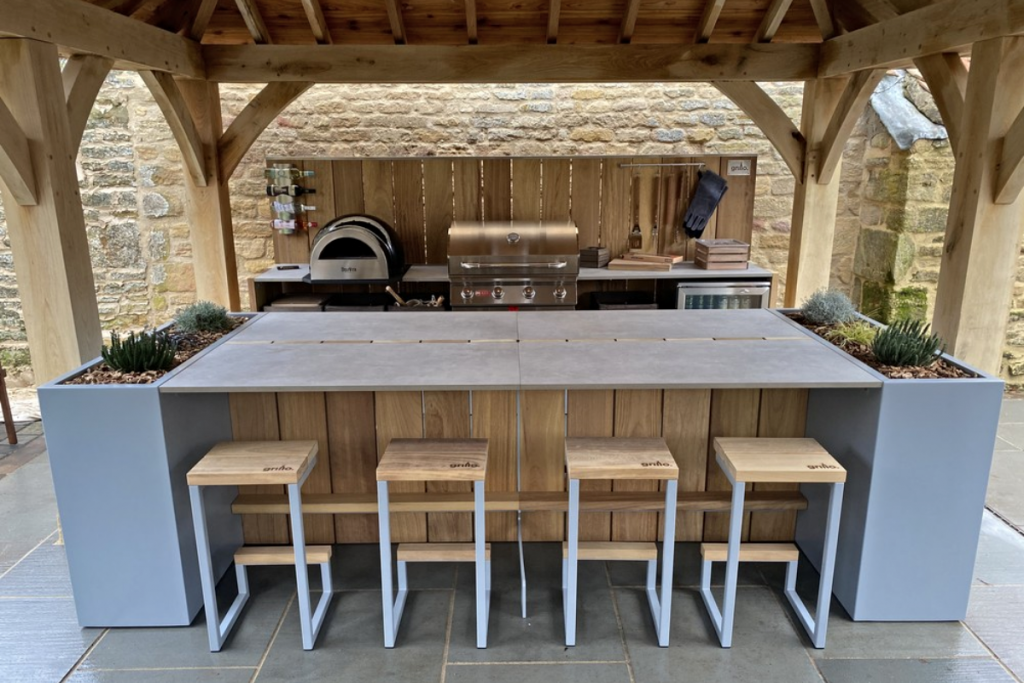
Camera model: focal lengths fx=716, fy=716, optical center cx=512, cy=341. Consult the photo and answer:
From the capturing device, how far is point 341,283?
518 centimetres

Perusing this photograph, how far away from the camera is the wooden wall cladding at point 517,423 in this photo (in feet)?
9.74

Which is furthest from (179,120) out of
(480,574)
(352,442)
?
(480,574)

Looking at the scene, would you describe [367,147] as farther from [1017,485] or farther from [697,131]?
[1017,485]

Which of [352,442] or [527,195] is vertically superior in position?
[527,195]

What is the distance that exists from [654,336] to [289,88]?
3.32 meters

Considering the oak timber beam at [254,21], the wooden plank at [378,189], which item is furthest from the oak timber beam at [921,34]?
the oak timber beam at [254,21]

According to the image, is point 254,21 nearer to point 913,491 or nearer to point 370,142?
point 370,142

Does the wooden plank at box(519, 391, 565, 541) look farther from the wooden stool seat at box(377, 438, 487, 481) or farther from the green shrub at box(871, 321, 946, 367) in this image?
the green shrub at box(871, 321, 946, 367)

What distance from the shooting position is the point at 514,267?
487 cm

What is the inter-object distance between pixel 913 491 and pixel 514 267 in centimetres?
291

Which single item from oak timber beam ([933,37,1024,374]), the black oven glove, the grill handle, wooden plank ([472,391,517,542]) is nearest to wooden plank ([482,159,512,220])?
the grill handle

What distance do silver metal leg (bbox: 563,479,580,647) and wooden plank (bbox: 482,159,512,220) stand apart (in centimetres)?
340

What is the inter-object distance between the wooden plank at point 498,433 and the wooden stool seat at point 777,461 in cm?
85

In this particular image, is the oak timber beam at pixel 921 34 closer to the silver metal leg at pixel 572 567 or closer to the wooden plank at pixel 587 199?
the wooden plank at pixel 587 199
